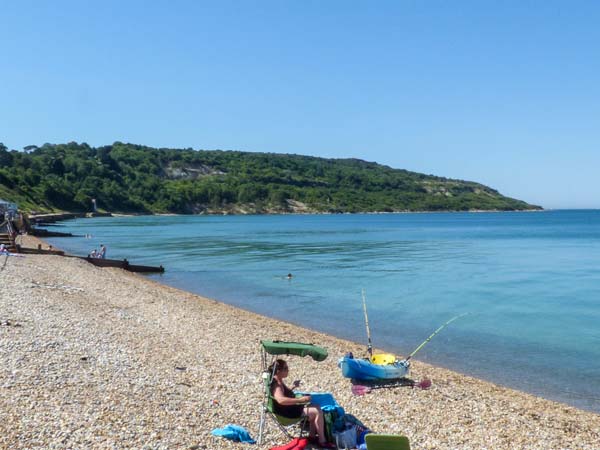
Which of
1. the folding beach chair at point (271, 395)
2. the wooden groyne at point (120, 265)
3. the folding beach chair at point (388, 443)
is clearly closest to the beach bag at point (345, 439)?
the folding beach chair at point (271, 395)

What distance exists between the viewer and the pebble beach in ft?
26.6

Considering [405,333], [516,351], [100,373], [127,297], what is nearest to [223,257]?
[127,297]

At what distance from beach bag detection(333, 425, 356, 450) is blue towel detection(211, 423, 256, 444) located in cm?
126

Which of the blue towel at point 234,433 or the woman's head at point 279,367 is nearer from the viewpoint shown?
the blue towel at point 234,433

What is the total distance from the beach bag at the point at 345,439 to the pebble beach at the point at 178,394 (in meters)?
0.90

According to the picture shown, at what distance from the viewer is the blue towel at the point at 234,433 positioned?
8359 millimetres

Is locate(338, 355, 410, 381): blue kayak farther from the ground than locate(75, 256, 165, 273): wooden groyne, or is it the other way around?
locate(338, 355, 410, 381): blue kayak

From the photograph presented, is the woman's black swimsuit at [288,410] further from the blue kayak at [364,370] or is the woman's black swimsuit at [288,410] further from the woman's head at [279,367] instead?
the blue kayak at [364,370]

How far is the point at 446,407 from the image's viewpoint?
11219mm

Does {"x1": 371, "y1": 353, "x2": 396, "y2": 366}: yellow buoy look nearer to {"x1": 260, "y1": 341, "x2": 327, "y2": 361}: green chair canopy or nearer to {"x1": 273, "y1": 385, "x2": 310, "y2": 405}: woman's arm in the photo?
{"x1": 260, "y1": 341, "x2": 327, "y2": 361}: green chair canopy

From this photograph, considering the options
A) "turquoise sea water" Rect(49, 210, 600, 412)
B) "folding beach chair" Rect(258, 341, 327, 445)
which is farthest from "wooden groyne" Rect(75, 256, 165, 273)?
"folding beach chair" Rect(258, 341, 327, 445)

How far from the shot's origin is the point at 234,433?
8.38 metres

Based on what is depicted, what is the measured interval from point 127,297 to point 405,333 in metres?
11.3

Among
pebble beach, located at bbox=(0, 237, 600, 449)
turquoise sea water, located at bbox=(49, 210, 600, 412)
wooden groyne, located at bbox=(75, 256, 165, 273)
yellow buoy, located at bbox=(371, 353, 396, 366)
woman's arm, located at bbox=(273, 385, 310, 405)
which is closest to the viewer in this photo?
pebble beach, located at bbox=(0, 237, 600, 449)
